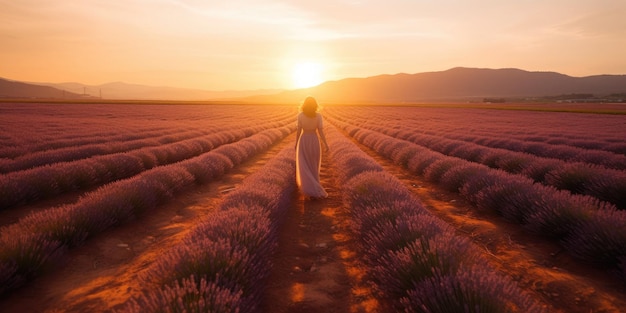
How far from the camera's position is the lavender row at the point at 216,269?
1.87 metres

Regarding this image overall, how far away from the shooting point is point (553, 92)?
507ft

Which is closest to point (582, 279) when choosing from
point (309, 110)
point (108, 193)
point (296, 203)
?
point (296, 203)

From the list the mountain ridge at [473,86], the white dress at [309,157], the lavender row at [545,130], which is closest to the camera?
the white dress at [309,157]

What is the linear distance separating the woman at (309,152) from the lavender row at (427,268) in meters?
1.98

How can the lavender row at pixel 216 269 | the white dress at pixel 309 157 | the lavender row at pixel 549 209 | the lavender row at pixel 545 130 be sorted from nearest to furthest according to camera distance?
the lavender row at pixel 216 269
the lavender row at pixel 549 209
the white dress at pixel 309 157
the lavender row at pixel 545 130

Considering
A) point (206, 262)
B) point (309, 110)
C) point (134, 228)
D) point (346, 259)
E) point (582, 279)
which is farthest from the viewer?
point (309, 110)

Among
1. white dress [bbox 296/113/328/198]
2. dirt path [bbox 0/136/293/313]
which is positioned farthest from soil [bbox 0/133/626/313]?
white dress [bbox 296/113/328/198]

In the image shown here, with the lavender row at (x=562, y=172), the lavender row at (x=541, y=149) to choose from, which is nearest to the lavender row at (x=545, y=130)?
the lavender row at (x=541, y=149)

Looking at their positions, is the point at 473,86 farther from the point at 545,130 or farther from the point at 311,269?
the point at 311,269

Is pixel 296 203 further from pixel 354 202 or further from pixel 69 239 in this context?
pixel 69 239

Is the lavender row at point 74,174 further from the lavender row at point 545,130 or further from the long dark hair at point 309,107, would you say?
the lavender row at point 545,130

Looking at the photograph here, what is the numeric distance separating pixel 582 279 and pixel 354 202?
259cm

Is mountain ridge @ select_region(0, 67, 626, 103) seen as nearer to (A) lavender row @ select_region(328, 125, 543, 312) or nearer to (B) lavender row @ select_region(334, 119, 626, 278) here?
(B) lavender row @ select_region(334, 119, 626, 278)

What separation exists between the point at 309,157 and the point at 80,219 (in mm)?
3723
